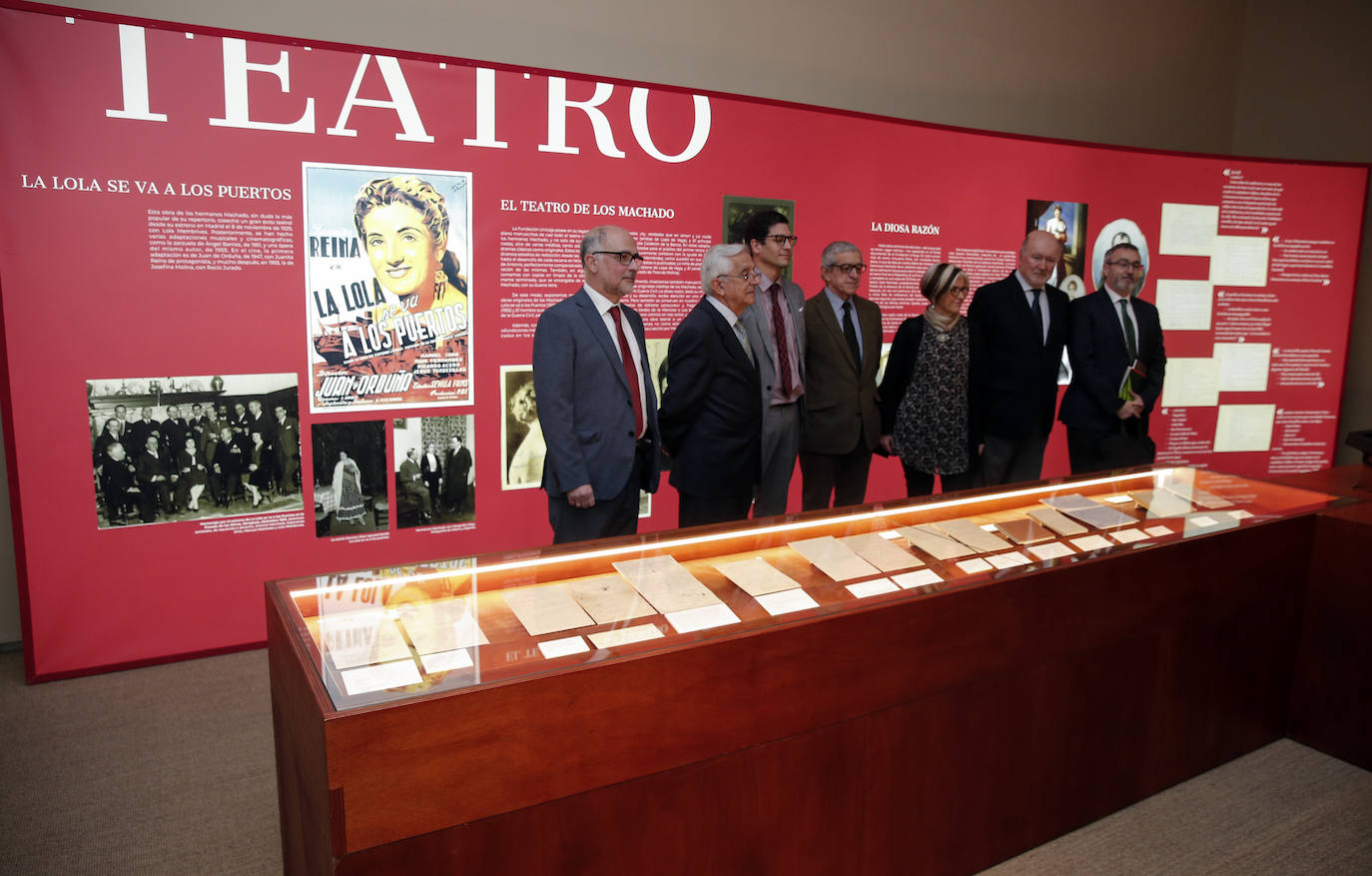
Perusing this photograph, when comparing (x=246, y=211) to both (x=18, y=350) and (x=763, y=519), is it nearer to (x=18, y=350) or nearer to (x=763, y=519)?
(x=18, y=350)

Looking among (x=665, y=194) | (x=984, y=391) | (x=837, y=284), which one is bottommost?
(x=984, y=391)

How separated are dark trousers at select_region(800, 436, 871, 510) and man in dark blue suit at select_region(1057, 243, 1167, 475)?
141cm

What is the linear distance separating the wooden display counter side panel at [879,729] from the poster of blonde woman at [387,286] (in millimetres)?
2660

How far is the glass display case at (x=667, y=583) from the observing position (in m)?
1.69

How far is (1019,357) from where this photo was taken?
4.50 metres

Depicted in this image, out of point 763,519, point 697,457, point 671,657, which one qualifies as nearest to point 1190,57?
point 697,457

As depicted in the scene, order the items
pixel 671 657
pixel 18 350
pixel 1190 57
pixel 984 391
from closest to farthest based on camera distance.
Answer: pixel 671 657 < pixel 18 350 < pixel 984 391 < pixel 1190 57

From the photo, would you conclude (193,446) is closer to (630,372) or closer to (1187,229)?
(630,372)

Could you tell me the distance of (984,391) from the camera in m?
4.54

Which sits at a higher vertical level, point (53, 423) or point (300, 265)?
point (300, 265)

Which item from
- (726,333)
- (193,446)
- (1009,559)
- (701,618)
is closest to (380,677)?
(701,618)

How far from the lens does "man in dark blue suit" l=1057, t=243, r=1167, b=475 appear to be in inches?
191

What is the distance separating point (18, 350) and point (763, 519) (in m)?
2.89

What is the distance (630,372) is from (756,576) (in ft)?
4.45
